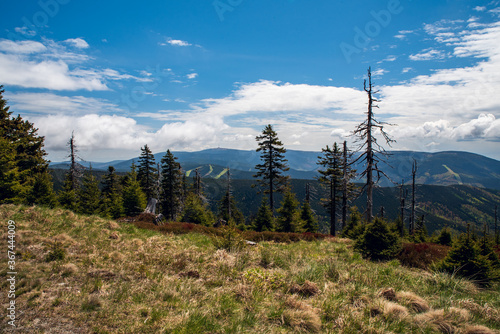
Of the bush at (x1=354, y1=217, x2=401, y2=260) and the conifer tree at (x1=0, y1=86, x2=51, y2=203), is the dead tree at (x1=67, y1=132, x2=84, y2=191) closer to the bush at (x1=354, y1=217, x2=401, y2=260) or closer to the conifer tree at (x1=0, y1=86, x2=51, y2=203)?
the conifer tree at (x1=0, y1=86, x2=51, y2=203)

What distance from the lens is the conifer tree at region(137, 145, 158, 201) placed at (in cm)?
3728

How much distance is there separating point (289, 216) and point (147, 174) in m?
23.9

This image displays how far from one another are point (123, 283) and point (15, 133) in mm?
32552

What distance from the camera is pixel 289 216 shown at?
A: 28078mm

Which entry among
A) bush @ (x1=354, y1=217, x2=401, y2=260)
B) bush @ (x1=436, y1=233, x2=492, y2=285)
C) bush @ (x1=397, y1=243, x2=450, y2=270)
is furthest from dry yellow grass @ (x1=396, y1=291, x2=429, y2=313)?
bush @ (x1=354, y1=217, x2=401, y2=260)

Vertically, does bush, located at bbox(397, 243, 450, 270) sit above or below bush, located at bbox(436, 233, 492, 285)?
below

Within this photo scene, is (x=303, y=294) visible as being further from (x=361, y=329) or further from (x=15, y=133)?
(x=15, y=133)

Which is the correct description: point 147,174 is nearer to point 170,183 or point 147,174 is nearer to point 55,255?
point 170,183

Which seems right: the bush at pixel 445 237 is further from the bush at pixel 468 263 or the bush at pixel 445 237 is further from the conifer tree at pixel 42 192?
the conifer tree at pixel 42 192

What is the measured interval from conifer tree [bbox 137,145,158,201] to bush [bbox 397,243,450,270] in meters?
34.2

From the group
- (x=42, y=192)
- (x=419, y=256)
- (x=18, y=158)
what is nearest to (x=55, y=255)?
(x=419, y=256)

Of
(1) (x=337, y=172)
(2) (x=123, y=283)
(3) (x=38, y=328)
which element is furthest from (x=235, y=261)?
(1) (x=337, y=172)

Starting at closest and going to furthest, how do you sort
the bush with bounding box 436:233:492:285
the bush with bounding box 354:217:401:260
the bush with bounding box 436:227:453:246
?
1. the bush with bounding box 436:233:492:285
2. the bush with bounding box 354:217:401:260
3. the bush with bounding box 436:227:453:246

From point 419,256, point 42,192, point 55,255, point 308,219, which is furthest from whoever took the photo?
point 308,219
